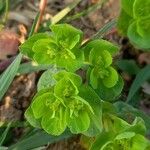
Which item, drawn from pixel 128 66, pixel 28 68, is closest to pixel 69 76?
pixel 28 68

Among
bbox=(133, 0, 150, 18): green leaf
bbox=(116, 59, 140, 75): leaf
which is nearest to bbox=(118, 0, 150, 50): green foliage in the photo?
bbox=(133, 0, 150, 18): green leaf

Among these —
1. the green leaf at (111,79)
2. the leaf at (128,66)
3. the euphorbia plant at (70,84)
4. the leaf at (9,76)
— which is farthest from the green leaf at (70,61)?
the leaf at (128,66)

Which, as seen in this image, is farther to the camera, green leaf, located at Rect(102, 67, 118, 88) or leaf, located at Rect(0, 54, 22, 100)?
leaf, located at Rect(0, 54, 22, 100)

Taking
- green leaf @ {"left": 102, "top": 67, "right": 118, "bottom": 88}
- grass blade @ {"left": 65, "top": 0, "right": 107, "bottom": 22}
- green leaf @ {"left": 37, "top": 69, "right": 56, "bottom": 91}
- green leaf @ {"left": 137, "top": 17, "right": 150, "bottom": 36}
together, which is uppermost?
green leaf @ {"left": 37, "top": 69, "right": 56, "bottom": 91}

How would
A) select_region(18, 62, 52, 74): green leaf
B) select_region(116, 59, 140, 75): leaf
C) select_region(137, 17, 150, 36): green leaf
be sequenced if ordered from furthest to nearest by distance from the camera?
select_region(116, 59, 140, 75): leaf < select_region(18, 62, 52, 74): green leaf < select_region(137, 17, 150, 36): green leaf

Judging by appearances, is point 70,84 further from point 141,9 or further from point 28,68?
point 28,68

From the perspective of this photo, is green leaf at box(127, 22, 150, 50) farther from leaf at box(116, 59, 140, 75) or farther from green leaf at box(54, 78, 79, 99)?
leaf at box(116, 59, 140, 75)

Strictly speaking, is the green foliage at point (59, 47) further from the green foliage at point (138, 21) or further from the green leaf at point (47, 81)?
the green foliage at point (138, 21)

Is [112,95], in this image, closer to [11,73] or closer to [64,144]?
[11,73]
